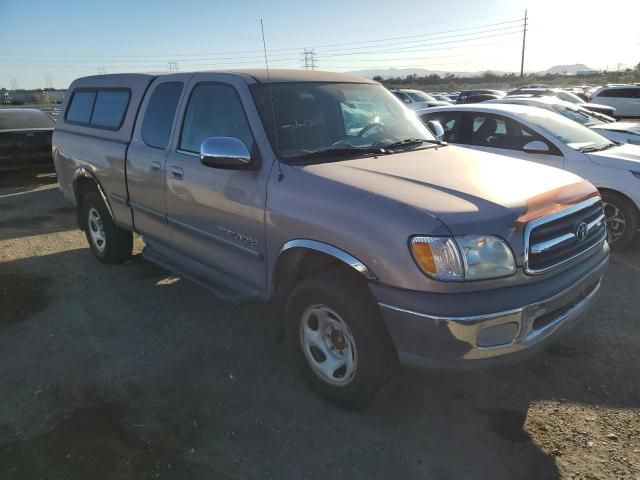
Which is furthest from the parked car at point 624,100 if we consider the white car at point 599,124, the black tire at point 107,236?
the black tire at point 107,236

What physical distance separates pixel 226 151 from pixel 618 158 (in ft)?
16.4

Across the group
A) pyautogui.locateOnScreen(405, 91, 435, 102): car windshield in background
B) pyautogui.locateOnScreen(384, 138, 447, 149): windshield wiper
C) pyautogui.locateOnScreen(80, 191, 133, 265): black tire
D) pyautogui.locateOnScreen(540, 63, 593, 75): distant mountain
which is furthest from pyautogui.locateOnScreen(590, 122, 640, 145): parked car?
pyautogui.locateOnScreen(540, 63, 593, 75): distant mountain

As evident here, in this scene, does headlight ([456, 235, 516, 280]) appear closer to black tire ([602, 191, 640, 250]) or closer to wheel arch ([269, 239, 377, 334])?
wheel arch ([269, 239, 377, 334])

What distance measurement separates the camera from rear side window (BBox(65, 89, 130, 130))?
4773mm

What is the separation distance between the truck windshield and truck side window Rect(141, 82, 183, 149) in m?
1.01

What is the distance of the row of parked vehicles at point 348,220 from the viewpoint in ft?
7.97

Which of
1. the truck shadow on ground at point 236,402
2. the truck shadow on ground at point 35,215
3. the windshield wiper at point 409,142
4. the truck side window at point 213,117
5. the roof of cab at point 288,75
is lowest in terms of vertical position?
the truck shadow on ground at point 236,402

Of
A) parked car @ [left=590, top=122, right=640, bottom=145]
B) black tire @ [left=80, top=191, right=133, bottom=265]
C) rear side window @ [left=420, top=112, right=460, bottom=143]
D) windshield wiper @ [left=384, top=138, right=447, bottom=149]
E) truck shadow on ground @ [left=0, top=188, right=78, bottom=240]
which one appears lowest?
truck shadow on ground @ [left=0, top=188, right=78, bottom=240]

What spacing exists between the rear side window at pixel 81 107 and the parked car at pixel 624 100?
73.3ft

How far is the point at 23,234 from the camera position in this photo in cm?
687

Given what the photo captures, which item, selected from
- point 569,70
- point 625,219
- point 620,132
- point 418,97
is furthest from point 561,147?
point 569,70

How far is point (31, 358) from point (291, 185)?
241 centimetres

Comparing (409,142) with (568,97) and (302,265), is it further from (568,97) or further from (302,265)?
(568,97)

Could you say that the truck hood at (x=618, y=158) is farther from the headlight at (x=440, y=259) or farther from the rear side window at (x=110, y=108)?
the rear side window at (x=110, y=108)
